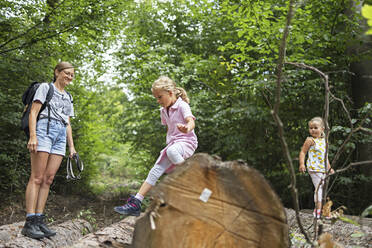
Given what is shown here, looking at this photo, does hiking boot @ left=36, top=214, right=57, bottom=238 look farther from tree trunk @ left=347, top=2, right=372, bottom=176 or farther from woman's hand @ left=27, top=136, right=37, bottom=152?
tree trunk @ left=347, top=2, right=372, bottom=176

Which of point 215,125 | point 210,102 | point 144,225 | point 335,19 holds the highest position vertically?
point 335,19

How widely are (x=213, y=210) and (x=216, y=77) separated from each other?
20.8 feet

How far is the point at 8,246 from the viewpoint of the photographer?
99.3 inches

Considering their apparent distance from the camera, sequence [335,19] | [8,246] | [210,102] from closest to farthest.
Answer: [8,246]
[335,19]
[210,102]

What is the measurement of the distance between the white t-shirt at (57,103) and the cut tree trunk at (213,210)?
1896 mm

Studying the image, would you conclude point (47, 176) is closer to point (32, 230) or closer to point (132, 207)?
point (32, 230)

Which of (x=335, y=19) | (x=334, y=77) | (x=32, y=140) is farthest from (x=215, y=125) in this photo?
(x=32, y=140)

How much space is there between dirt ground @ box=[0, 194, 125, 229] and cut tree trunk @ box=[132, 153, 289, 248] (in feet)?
12.6

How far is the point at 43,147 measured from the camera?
10.0 feet

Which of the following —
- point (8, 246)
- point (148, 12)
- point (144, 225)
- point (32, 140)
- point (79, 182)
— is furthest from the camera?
point (148, 12)

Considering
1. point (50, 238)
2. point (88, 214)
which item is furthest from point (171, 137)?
point (88, 214)

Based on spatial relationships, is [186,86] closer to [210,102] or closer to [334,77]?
[210,102]

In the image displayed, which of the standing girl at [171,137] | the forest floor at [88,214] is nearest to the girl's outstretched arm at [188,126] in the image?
the standing girl at [171,137]

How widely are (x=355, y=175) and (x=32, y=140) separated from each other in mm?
6104
